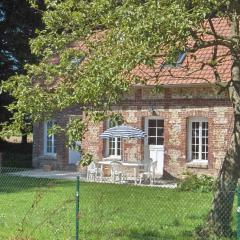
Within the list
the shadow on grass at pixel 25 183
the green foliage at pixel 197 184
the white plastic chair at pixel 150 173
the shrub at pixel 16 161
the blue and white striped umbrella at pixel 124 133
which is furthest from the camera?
the shrub at pixel 16 161

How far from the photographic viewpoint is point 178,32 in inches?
298

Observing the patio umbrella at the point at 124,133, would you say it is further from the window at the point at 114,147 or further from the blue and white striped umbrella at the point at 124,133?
the window at the point at 114,147

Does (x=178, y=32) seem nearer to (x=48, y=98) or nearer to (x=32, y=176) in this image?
(x=48, y=98)

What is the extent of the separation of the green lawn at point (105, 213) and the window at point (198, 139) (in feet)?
14.9

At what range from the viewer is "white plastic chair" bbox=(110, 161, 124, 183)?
2197cm

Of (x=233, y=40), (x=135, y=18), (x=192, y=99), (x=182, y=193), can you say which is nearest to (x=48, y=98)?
(x=135, y=18)

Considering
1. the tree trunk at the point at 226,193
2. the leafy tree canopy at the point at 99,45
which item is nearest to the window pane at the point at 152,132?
the leafy tree canopy at the point at 99,45

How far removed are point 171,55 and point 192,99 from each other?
15.2 metres

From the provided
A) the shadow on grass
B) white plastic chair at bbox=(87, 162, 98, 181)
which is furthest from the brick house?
the shadow on grass

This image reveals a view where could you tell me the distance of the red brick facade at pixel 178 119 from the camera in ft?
73.4

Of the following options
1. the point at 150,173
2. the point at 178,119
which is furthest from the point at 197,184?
the point at 178,119

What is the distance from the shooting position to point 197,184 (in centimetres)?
1991

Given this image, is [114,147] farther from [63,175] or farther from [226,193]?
[226,193]

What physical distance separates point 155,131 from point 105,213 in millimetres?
11711
